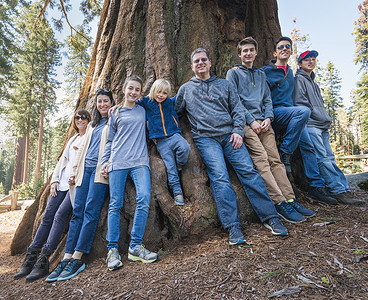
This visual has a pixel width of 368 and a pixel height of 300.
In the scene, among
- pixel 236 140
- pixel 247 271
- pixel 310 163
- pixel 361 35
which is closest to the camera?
pixel 247 271

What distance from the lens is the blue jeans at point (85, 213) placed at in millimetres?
3000

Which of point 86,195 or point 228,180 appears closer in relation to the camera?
point 228,180

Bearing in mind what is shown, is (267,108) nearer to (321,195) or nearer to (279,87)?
(279,87)

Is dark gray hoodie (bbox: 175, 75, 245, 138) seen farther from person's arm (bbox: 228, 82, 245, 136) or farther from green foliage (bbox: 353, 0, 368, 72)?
green foliage (bbox: 353, 0, 368, 72)

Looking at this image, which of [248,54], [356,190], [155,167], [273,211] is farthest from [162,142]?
[356,190]

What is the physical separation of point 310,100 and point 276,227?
272 cm

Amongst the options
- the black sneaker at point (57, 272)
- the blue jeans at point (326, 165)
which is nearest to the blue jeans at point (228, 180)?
the blue jeans at point (326, 165)

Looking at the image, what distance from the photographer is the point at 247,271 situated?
2041mm

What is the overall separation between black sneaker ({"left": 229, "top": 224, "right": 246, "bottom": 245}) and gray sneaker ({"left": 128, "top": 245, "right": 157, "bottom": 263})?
92 cm

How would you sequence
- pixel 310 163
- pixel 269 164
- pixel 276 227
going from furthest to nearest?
pixel 310 163
pixel 269 164
pixel 276 227

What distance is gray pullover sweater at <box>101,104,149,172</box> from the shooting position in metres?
3.11

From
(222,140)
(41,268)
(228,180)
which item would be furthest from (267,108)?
(41,268)

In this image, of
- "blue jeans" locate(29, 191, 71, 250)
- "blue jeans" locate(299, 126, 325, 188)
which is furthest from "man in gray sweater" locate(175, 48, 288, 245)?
"blue jeans" locate(29, 191, 71, 250)

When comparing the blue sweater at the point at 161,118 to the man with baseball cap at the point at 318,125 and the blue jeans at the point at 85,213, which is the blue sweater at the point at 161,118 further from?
the man with baseball cap at the point at 318,125
